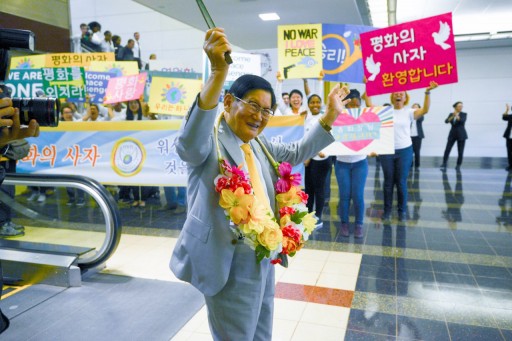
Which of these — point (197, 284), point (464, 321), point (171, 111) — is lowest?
point (464, 321)

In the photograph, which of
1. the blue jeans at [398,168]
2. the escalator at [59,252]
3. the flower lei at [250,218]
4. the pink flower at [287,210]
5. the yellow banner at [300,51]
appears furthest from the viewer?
the blue jeans at [398,168]

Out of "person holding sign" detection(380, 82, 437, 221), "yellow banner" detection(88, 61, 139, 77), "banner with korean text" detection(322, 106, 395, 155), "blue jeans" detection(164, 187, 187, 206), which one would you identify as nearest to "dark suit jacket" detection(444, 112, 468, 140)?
"person holding sign" detection(380, 82, 437, 221)

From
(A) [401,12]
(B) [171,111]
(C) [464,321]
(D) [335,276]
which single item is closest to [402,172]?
(D) [335,276]

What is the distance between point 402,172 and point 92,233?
13.7 ft

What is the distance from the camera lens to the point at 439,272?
12.3ft

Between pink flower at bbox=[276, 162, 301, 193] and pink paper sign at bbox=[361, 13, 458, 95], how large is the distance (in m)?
3.31

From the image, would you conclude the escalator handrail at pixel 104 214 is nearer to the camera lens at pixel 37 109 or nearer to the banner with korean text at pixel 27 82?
the camera lens at pixel 37 109

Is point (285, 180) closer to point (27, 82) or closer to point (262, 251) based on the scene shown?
point (262, 251)

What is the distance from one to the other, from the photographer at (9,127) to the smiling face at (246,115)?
85 centimetres

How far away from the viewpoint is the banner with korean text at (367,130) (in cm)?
480

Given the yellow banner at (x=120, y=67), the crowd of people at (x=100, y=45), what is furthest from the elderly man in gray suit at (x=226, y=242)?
the crowd of people at (x=100, y=45)

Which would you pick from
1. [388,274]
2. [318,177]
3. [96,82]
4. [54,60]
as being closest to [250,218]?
[388,274]

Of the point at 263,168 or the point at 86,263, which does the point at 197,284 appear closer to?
the point at 263,168

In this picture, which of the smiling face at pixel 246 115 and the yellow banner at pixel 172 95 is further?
the yellow banner at pixel 172 95
